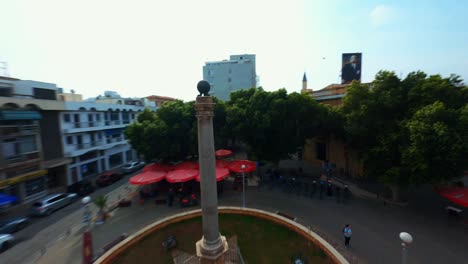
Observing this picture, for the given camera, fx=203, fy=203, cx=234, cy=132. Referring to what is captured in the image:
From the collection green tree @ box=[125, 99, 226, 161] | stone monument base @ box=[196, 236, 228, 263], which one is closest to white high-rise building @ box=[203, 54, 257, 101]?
green tree @ box=[125, 99, 226, 161]

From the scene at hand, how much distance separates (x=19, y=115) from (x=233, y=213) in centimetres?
1957

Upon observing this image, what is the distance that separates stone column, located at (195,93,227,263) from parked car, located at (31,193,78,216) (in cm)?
1548

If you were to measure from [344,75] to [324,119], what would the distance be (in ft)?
56.7

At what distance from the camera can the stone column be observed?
24.7 feet

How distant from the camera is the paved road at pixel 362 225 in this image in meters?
9.88

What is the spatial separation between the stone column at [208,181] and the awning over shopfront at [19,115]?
18.9 metres

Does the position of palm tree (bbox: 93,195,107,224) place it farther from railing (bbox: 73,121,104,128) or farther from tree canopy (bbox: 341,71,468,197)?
tree canopy (bbox: 341,71,468,197)

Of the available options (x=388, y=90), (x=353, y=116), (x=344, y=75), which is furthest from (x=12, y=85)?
(x=344, y=75)

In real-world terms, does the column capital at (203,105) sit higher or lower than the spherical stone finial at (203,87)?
lower

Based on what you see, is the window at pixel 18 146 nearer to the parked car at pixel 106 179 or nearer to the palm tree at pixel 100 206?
the parked car at pixel 106 179

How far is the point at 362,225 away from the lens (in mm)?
12172

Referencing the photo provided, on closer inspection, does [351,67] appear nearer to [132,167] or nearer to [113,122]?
[132,167]

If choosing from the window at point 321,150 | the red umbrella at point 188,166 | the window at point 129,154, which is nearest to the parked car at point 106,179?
the red umbrella at point 188,166

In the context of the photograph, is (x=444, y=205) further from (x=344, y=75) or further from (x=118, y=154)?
(x=118, y=154)
